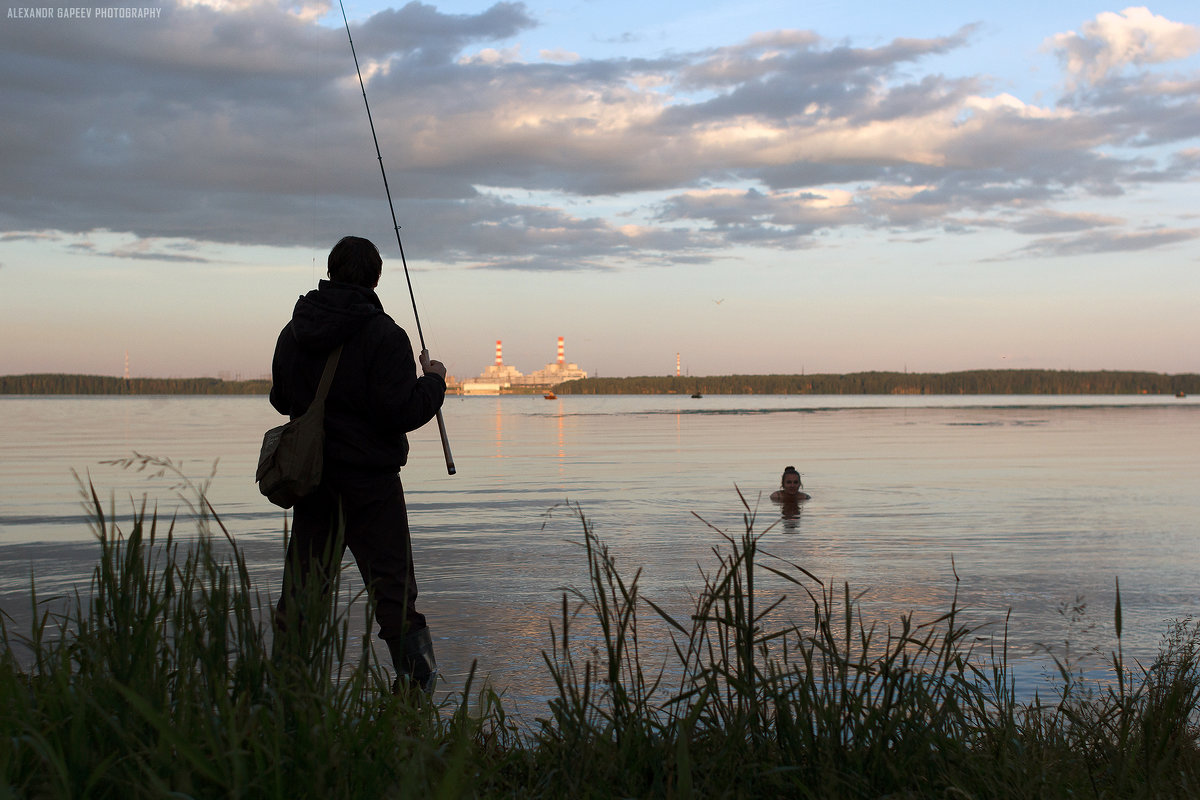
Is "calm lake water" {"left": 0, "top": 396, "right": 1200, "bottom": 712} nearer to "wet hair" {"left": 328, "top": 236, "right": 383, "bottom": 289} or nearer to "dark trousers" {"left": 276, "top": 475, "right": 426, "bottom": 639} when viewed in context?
"dark trousers" {"left": 276, "top": 475, "right": 426, "bottom": 639}

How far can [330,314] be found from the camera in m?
4.43

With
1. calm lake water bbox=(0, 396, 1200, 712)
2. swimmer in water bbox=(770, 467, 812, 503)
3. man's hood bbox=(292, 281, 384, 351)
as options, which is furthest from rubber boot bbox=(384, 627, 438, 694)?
swimmer in water bbox=(770, 467, 812, 503)

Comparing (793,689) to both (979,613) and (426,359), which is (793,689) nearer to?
(426,359)

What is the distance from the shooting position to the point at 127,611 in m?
3.28

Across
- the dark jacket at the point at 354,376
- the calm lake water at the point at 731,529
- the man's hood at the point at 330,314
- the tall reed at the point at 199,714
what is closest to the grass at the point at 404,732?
the tall reed at the point at 199,714

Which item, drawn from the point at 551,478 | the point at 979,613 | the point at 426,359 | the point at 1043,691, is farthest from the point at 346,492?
the point at 551,478

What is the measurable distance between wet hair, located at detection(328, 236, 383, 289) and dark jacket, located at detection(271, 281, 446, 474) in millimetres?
77

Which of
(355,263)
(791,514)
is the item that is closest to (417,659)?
(355,263)

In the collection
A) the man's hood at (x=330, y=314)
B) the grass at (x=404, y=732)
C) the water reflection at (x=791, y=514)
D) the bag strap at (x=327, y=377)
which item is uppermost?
the man's hood at (x=330, y=314)

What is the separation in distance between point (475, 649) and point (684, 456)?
18396 mm

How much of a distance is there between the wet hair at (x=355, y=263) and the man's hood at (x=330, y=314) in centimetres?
8

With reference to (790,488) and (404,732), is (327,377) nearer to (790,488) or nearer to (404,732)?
(404,732)

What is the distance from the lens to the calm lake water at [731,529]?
6984mm

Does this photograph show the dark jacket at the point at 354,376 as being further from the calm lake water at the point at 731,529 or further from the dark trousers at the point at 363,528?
the calm lake water at the point at 731,529
